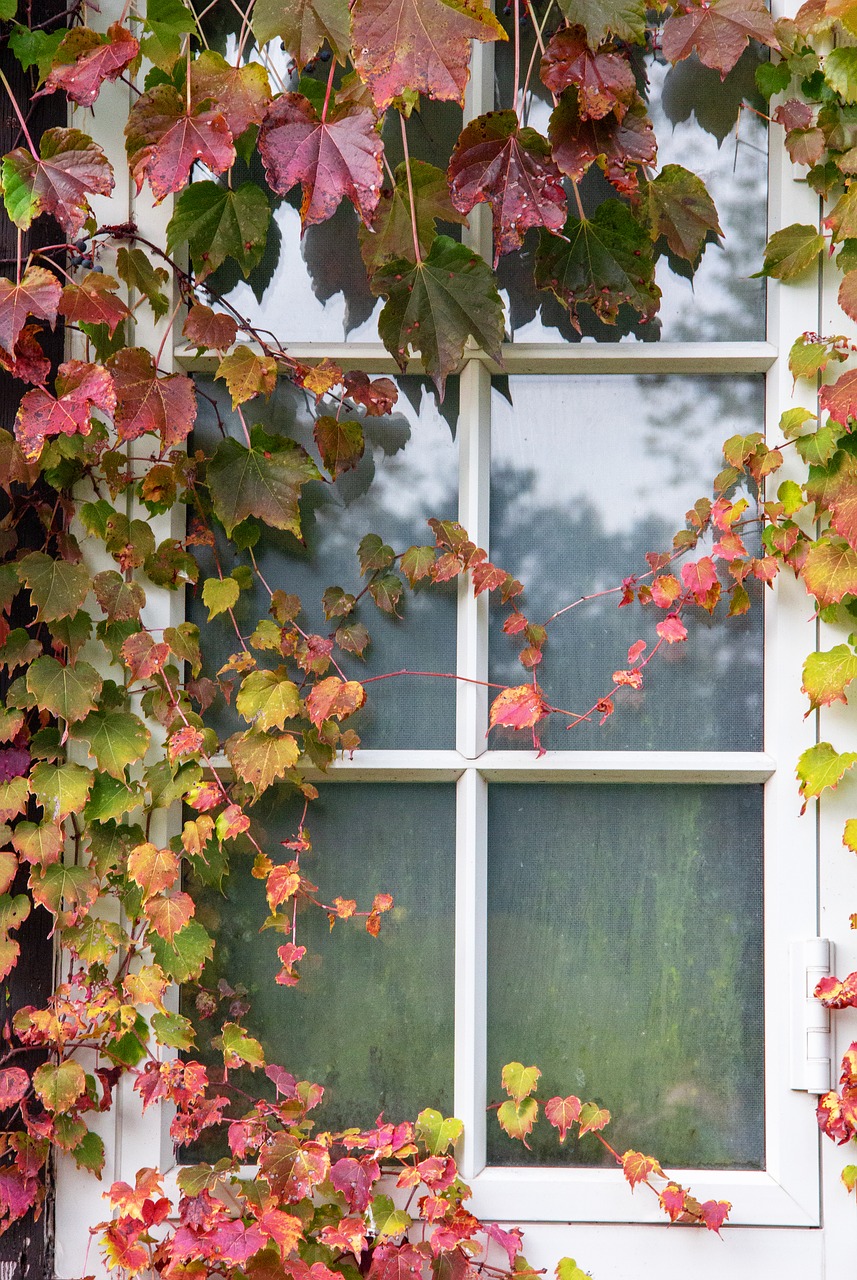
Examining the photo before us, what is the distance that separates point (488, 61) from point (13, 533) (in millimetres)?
945

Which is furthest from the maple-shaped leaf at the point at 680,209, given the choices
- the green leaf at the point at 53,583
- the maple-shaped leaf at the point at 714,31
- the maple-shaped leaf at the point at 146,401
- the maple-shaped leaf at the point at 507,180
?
the green leaf at the point at 53,583

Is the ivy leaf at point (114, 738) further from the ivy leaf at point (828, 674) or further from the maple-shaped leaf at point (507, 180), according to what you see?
the ivy leaf at point (828, 674)

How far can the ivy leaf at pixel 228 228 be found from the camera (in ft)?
4.21

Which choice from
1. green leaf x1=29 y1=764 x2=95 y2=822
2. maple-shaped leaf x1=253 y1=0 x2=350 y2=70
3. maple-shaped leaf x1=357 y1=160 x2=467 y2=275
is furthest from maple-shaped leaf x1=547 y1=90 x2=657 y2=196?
green leaf x1=29 y1=764 x2=95 y2=822

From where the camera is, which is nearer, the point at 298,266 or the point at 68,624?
the point at 68,624

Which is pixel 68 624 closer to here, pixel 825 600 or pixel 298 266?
pixel 298 266

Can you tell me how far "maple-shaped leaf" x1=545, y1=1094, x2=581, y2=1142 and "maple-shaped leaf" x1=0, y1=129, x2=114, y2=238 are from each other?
1.27 metres

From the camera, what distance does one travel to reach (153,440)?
1.34 metres

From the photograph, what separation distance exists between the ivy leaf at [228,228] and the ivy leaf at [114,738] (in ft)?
1.93

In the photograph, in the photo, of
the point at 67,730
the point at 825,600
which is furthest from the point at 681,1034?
the point at 67,730

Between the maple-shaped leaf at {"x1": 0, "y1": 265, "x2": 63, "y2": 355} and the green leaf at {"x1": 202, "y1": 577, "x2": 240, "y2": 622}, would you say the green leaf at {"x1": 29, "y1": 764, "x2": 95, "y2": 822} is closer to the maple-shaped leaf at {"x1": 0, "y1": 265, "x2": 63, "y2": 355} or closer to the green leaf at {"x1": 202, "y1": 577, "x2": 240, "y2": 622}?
the green leaf at {"x1": 202, "y1": 577, "x2": 240, "y2": 622}

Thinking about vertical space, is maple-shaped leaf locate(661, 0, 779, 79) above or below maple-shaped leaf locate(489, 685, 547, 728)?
above

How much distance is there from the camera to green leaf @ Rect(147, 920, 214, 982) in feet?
4.10

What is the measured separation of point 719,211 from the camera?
1.37m
